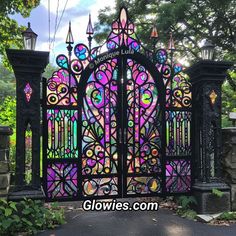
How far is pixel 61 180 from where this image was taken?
533 cm

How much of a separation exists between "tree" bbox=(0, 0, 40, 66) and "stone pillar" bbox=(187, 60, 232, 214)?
763 cm

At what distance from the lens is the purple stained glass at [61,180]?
5.29 m

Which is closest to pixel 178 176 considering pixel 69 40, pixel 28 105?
pixel 28 105

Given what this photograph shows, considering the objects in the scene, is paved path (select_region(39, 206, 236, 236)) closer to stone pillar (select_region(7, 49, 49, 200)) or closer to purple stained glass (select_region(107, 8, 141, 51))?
stone pillar (select_region(7, 49, 49, 200))

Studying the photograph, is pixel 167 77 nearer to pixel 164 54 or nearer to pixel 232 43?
pixel 164 54

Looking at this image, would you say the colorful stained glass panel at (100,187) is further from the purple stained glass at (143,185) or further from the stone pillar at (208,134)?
the stone pillar at (208,134)

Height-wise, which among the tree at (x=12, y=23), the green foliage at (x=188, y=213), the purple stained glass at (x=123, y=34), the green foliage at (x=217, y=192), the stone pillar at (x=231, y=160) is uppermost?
the tree at (x=12, y=23)

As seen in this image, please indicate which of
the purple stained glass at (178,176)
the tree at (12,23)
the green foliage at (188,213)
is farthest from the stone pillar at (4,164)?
the tree at (12,23)

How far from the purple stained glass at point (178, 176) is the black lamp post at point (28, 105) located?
215 cm

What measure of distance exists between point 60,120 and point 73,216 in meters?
1.58

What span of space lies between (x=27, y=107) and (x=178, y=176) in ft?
9.02

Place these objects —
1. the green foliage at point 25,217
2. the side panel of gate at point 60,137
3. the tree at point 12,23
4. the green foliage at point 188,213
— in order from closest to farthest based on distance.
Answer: the green foliage at point 25,217 → the side panel of gate at point 60,137 → the green foliage at point 188,213 → the tree at point 12,23

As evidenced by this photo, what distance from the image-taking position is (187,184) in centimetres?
586

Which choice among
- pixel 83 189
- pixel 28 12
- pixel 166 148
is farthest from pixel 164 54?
pixel 28 12
